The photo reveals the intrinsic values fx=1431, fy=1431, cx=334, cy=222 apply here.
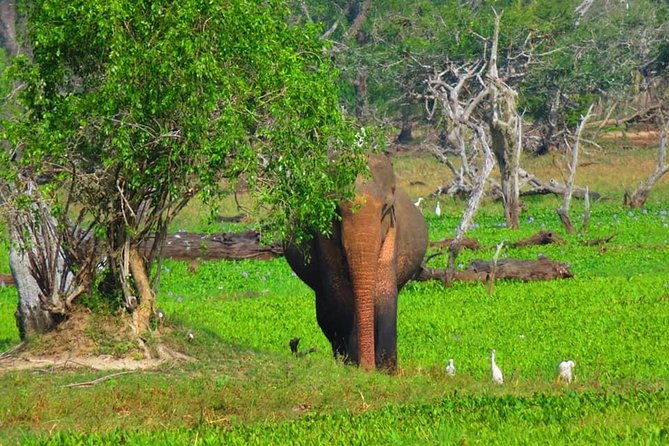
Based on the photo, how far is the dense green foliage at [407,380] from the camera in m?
10.2

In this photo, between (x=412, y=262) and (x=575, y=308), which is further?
(x=575, y=308)

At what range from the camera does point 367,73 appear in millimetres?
52781

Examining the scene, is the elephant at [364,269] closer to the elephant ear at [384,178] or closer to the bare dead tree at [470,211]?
the elephant ear at [384,178]

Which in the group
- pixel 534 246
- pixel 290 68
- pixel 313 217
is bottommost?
pixel 534 246

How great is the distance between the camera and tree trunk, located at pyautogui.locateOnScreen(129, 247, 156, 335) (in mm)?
13992

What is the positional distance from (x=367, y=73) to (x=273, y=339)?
1391 inches

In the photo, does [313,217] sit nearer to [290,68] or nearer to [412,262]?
[290,68]

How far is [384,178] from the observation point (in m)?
15.1

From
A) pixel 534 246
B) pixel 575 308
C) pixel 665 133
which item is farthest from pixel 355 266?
pixel 665 133

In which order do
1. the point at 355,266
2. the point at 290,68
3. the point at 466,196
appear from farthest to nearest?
the point at 466,196 → the point at 355,266 → the point at 290,68

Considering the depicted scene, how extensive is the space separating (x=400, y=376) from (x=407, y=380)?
1.42ft

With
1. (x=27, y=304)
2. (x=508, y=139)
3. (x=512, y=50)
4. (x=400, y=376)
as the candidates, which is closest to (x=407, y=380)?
(x=400, y=376)

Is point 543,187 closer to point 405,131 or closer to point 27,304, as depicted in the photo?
point 405,131

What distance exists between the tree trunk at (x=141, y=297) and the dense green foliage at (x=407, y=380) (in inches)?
16.0
